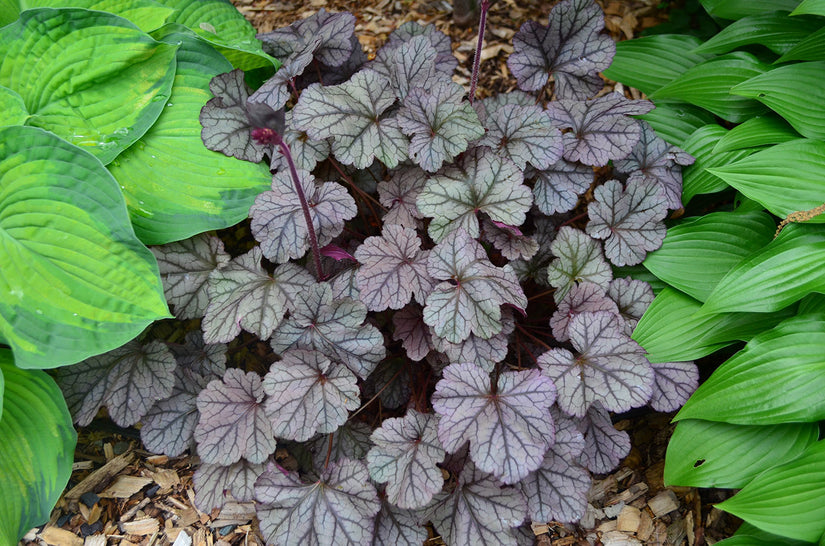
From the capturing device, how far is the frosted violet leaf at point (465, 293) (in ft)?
5.66

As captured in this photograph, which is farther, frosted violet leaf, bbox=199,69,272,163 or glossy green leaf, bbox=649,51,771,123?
glossy green leaf, bbox=649,51,771,123

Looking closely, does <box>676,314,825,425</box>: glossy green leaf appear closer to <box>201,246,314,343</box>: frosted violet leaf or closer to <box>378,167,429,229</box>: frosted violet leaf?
<box>378,167,429,229</box>: frosted violet leaf

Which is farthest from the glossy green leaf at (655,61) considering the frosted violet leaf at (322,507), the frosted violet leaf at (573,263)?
the frosted violet leaf at (322,507)

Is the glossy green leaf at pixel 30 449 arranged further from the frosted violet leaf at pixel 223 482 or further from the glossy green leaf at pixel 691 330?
the glossy green leaf at pixel 691 330

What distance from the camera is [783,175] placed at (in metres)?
1.91

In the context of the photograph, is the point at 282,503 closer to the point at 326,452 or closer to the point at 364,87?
the point at 326,452

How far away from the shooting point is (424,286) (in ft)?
5.92

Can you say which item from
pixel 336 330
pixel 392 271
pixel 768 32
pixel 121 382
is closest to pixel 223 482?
pixel 121 382

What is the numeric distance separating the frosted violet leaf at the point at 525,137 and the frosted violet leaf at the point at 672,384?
28.3 inches

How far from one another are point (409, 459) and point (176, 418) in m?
0.78

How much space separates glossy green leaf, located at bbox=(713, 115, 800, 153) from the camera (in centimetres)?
208

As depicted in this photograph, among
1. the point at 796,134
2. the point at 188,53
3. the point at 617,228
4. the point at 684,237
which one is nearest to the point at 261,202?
the point at 188,53

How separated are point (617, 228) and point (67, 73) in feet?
6.22

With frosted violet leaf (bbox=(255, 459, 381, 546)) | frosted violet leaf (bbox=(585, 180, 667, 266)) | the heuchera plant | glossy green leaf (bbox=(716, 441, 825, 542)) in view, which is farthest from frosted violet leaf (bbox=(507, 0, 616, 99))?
frosted violet leaf (bbox=(255, 459, 381, 546))
